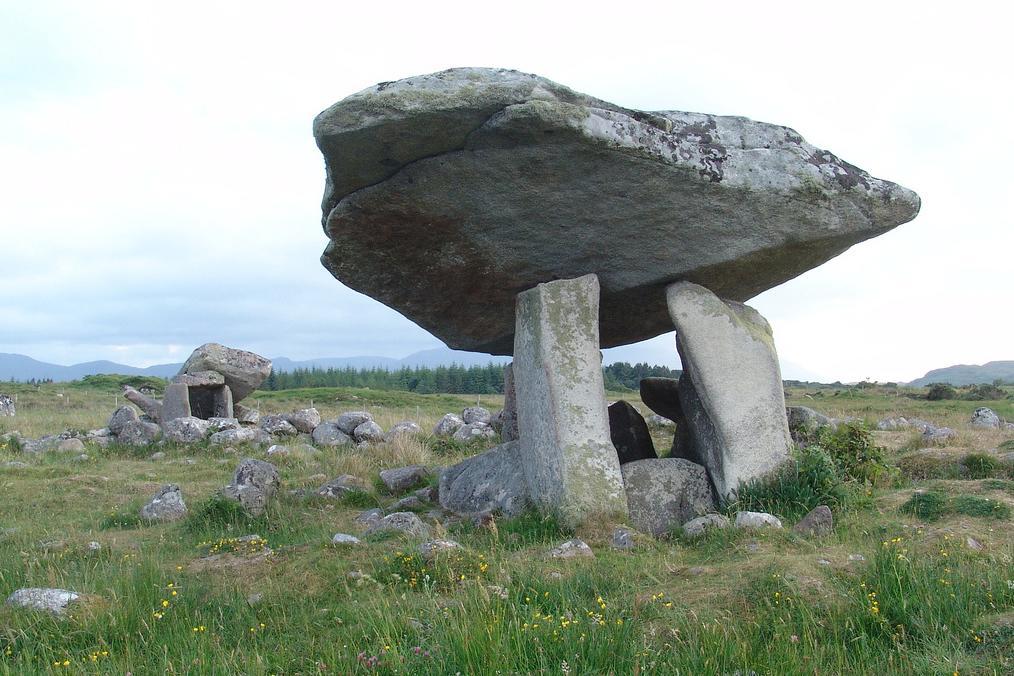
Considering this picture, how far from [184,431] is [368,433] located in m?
3.60

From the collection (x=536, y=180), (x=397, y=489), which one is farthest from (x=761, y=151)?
(x=397, y=489)

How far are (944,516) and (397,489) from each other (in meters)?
6.56

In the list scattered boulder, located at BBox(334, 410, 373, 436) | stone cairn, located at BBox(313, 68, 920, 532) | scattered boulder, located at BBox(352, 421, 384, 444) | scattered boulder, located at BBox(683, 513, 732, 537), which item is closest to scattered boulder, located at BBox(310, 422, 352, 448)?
scattered boulder, located at BBox(334, 410, 373, 436)

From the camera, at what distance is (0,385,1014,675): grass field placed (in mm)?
4125

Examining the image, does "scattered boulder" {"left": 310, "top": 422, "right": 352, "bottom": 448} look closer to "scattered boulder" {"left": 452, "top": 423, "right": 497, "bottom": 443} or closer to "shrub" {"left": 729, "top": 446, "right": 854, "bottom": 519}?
"scattered boulder" {"left": 452, "top": 423, "right": 497, "bottom": 443}

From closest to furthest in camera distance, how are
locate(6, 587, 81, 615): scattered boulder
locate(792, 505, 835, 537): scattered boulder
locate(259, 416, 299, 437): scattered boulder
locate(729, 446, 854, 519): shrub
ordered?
locate(6, 587, 81, 615): scattered boulder → locate(792, 505, 835, 537): scattered boulder → locate(729, 446, 854, 519): shrub → locate(259, 416, 299, 437): scattered boulder

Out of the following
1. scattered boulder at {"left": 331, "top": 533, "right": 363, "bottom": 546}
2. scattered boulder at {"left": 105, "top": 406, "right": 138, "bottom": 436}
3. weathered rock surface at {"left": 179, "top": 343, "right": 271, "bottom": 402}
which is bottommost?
scattered boulder at {"left": 331, "top": 533, "right": 363, "bottom": 546}

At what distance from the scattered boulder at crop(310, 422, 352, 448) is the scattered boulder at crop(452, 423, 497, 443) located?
2311mm

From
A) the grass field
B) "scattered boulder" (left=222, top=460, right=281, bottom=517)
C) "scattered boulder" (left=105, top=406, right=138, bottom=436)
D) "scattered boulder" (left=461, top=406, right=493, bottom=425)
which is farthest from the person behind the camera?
"scattered boulder" (left=461, top=406, right=493, bottom=425)

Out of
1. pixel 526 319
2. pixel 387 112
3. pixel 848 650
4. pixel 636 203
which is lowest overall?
pixel 848 650

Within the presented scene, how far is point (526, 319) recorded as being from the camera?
909 centimetres

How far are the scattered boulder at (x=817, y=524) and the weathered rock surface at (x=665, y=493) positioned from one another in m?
1.31

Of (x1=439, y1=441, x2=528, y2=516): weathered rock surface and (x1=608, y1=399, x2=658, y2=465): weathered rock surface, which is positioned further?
(x1=608, y1=399, x2=658, y2=465): weathered rock surface

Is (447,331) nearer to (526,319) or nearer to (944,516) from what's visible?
(526,319)
